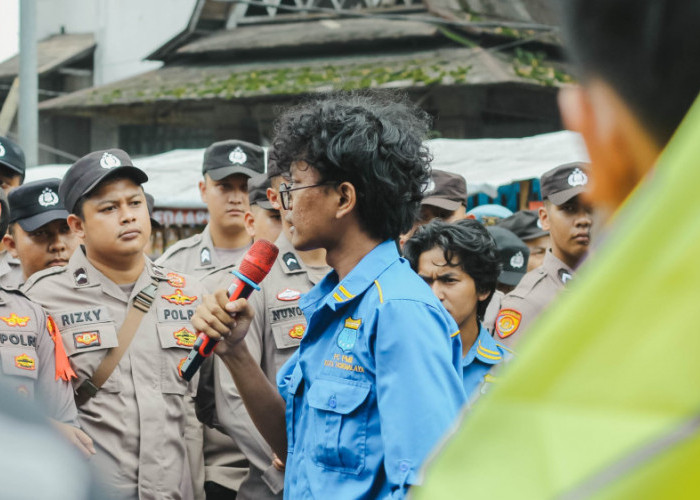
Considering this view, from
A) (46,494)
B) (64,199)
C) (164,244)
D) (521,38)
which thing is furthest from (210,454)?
(521,38)

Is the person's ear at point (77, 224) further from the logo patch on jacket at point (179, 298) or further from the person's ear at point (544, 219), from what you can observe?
the person's ear at point (544, 219)

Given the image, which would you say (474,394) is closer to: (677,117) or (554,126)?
(677,117)

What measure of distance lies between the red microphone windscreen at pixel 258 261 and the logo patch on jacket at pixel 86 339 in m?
1.23

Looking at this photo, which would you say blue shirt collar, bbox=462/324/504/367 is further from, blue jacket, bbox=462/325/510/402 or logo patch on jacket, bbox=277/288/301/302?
logo patch on jacket, bbox=277/288/301/302

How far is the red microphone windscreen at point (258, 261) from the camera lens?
116 inches

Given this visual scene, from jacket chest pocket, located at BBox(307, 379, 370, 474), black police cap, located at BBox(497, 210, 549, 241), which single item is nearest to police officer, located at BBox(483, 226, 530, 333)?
black police cap, located at BBox(497, 210, 549, 241)

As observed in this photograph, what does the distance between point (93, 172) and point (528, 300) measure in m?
2.32

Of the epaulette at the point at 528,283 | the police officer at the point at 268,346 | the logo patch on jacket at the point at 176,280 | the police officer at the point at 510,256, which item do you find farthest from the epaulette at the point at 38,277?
the police officer at the point at 510,256

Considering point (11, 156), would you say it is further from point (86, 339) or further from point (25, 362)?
point (25, 362)

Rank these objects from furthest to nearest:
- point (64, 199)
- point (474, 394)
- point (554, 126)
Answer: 1. point (554, 126)
2. point (64, 199)
3. point (474, 394)

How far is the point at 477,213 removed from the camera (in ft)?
27.8

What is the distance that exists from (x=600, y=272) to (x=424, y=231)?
3.73 meters

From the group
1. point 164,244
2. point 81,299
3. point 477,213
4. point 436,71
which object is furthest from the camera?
point 436,71

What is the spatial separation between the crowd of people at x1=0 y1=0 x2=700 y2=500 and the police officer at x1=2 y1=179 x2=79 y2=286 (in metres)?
0.01
